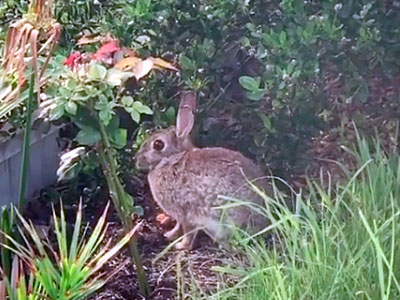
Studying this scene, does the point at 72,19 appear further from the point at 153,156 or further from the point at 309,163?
the point at 309,163

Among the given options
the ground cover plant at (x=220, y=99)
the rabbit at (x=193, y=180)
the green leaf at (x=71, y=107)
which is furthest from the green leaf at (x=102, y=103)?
the rabbit at (x=193, y=180)

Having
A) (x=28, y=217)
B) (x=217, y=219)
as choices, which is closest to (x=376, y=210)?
(x=217, y=219)

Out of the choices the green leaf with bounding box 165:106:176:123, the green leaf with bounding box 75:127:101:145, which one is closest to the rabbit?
the green leaf with bounding box 165:106:176:123

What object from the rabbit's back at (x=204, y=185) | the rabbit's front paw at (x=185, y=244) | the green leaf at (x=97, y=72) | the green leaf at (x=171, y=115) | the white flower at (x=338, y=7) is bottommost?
the rabbit's front paw at (x=185, y=244)

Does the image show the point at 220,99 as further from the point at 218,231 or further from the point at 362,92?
the point at 218,231

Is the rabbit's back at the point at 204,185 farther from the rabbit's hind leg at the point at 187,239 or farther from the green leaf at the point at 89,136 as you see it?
the green leaf at the point at 89,136

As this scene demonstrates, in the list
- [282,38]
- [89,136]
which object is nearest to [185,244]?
[89,136]

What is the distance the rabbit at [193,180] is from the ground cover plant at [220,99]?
0.13 meters

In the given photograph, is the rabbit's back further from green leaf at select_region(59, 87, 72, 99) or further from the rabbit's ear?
green leaf at select_region(59, 87, 72, 99)

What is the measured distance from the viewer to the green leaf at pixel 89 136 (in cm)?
346

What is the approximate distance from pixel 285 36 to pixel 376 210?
1.14 m

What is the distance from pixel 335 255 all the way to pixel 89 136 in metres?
1.03

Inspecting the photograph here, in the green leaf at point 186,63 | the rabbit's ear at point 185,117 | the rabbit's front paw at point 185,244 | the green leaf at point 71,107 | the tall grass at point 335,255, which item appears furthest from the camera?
the green leaf at point 186,63

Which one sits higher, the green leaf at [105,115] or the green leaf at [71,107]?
the green leaf at [71,107]
